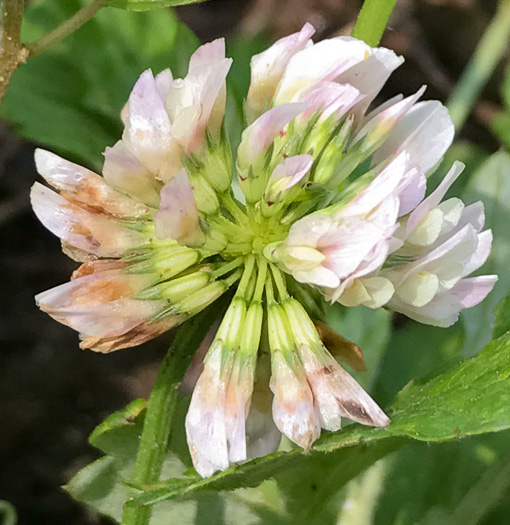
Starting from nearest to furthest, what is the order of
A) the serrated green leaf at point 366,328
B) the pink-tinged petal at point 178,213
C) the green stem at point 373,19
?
the pink-tinged petal at point 178,213 → the green stem at point 373,19 → the serrated green leaf at point 366,328

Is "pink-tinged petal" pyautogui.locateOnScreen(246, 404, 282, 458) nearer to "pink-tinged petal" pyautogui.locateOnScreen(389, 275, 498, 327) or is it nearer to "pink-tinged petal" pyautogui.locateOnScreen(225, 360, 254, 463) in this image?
"pink-tinged petal" pyautogui.locateOnScreen(225, 360, 254, 463)

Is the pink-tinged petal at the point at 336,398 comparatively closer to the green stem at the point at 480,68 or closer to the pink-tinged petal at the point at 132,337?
the pink-tinged petal at the point at 132,337

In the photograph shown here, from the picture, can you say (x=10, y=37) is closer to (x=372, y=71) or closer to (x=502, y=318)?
(x=372, y=71)

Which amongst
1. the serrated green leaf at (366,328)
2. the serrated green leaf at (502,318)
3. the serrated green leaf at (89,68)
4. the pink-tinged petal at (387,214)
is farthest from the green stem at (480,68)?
the pink-tinged petal at (387,214)

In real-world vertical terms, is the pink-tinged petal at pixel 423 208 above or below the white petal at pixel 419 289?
above

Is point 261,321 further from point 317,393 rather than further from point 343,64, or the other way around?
point 343,64

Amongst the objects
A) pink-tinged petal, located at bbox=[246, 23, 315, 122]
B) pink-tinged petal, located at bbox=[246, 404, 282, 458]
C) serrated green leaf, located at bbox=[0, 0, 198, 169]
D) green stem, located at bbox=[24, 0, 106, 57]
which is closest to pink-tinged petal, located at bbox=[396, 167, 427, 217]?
pink-tinged petal, located at bbox=[246, 23, 315, 122]
